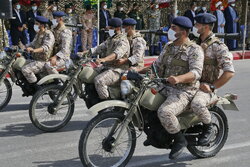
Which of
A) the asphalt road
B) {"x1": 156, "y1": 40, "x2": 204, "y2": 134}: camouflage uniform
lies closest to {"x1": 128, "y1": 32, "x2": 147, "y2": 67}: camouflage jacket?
the asphalt road

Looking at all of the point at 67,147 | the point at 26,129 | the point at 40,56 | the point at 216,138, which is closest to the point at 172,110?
the point at 216,138

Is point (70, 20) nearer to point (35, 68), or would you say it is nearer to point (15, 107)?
point (15, 107)

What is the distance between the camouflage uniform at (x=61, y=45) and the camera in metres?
A: 8.45

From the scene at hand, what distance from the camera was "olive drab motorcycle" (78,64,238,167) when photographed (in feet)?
16.8

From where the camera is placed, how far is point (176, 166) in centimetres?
575

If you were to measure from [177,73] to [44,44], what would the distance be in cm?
354

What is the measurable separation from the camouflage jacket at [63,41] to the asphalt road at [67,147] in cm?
110

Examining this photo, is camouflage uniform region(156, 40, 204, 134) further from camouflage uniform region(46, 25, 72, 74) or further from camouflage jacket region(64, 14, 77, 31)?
camouflage jacket region(64, 14, 77, 31)

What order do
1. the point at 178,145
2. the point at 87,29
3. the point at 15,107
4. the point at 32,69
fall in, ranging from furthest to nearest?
1. the point at 87,29
2. the point at 15,107
3. the point at 32,69
4. the point at 178,145

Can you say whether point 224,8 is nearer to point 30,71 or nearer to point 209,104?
point 30,71

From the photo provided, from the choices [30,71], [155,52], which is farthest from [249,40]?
[30,71]

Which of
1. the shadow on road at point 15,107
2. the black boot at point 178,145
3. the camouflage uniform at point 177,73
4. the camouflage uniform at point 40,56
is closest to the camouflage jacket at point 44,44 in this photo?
the camouflage uniform at point 40,56

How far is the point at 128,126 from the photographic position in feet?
17.3

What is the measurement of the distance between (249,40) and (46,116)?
45.0 ft
